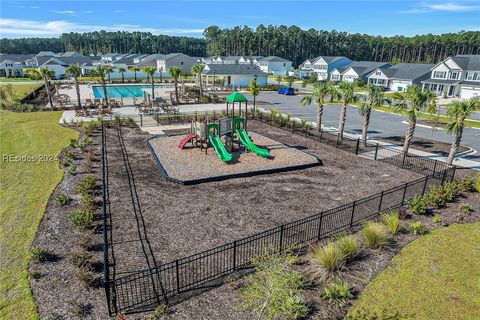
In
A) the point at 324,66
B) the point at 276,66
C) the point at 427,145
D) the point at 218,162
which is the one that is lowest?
the point at 218,162

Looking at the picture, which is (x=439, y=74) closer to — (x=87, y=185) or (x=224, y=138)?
(x=224, y=138)

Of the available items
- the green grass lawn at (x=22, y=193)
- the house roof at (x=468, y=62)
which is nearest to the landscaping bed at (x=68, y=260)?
the green grass lawn at (x=22, y=193)

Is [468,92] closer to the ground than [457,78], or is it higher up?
closer to the ground

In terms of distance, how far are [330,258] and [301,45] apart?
139016mm

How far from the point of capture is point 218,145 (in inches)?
841

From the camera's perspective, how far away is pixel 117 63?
9519cm

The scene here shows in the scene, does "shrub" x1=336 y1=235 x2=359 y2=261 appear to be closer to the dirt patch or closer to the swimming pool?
the dirt patch

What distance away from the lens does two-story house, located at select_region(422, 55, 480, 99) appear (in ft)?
181

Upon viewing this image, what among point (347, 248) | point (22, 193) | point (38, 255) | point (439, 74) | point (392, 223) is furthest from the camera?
point (439, 74)

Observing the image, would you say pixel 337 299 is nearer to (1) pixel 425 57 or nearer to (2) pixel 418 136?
(2) pixel 418 136

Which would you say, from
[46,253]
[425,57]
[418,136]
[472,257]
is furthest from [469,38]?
[46,253]

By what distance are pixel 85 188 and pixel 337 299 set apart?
1232cm

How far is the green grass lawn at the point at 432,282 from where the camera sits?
8.62 meters

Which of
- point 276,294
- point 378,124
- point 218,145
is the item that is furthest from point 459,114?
point 276,294
